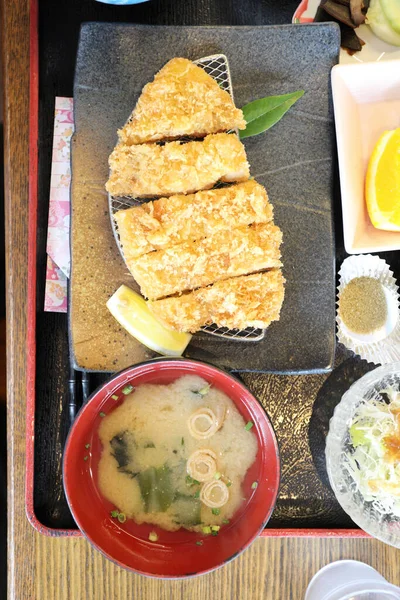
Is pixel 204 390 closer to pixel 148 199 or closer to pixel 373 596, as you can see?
pixel 148 199

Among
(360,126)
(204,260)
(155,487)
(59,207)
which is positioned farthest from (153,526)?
(360,126)

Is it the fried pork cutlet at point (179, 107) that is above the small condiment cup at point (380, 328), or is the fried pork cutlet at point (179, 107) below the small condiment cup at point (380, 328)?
above

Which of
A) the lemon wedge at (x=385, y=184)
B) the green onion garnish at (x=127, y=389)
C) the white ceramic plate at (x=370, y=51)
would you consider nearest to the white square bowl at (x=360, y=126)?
the lemon wedge at (x=385, y=184)

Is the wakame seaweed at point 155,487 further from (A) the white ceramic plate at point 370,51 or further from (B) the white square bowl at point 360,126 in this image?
(A) the white ceramic plate at point 370,51

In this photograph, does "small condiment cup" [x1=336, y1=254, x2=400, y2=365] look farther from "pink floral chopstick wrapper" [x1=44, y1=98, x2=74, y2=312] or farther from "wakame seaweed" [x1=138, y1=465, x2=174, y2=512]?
"pink floral chopstick wrapper" [x1=44, y1=98, x2=74, y2=312]

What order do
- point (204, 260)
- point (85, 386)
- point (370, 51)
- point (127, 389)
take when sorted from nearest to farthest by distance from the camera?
point (127, 389) → point (204, 260) → point (85, 386) → point (370, 51)

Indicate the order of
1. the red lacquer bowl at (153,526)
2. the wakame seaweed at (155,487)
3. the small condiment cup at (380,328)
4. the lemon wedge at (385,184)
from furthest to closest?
the small condiment cup at (380,328) < the lemon wedge at (385,184) < the wakame seaweed at (155,487) < the red lacquer bowl at (153,526)

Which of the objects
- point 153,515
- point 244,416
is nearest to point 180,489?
point 153,515
